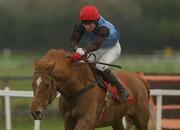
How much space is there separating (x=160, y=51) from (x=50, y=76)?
50317 mm

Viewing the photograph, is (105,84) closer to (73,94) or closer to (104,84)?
(104,84)

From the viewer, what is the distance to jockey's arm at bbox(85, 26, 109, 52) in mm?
8258

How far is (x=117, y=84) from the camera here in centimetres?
870

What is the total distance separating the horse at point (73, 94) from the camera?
7441 mm

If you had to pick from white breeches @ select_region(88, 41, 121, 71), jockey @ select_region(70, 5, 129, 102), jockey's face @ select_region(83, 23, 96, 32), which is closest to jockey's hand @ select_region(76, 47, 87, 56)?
jockey @ select_region(70, 5, 129, 102)

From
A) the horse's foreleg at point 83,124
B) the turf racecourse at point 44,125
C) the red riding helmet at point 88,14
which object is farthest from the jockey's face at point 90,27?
the turf racecourse at point 44,125

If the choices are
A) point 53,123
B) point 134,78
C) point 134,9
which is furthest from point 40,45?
point 134,78

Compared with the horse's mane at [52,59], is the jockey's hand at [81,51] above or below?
above

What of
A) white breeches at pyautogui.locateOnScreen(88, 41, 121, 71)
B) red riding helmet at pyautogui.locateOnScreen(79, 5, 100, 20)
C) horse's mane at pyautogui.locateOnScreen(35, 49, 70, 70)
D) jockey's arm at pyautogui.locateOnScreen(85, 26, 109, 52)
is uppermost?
red riding helmet at pyautogui.locateOnScreen(79, 5, 100, 20)

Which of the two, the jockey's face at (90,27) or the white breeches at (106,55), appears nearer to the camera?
the jockey's face at (90,27)

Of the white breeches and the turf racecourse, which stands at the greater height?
the white breeches

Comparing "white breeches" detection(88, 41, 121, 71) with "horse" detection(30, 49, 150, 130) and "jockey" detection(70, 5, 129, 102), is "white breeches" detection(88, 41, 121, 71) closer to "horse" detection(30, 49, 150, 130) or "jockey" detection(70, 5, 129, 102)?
"jockey" detection(70, 5, 129, 102)

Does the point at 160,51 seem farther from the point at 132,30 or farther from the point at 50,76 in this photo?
the point at 50,76

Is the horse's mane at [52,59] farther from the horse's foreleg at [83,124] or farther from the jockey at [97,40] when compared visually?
the horse's foreleg at [83,124]
